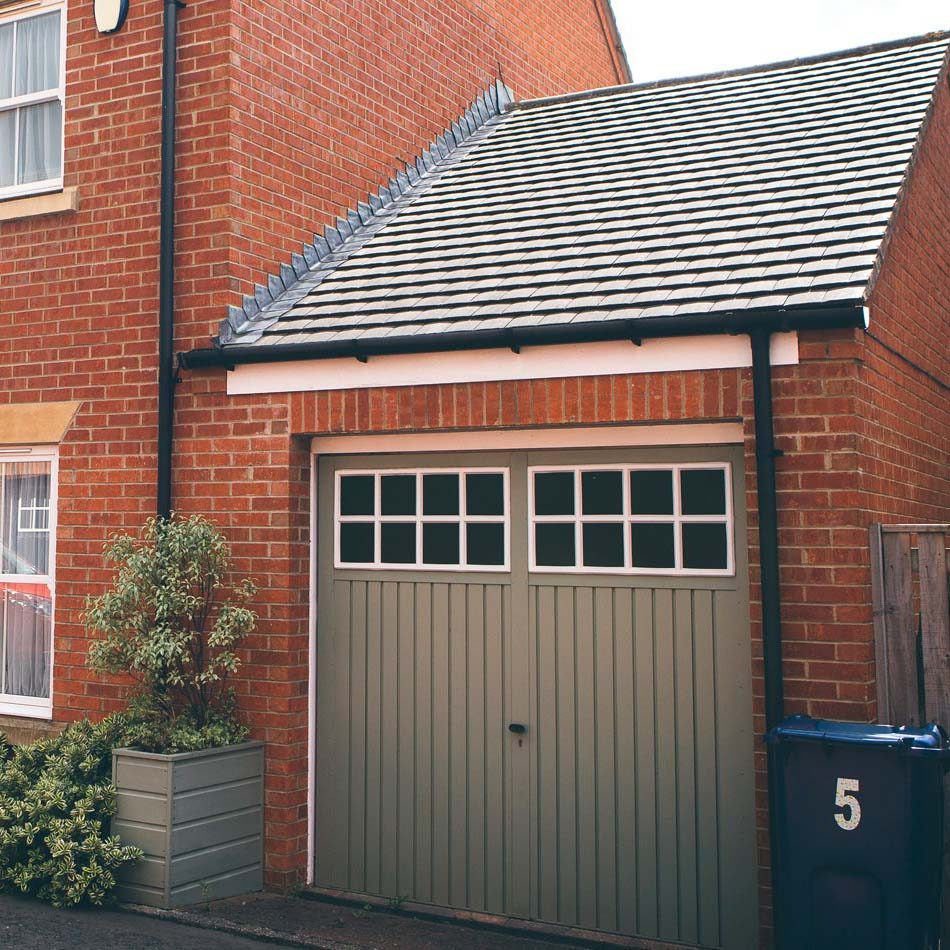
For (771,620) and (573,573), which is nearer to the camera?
(771,620)

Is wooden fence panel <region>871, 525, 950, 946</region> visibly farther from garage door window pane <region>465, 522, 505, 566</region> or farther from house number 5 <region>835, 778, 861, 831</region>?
garage door window pane <region>465, 522, 505, 566</region>

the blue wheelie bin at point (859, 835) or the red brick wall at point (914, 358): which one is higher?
the red brick wall at point (914, 358)

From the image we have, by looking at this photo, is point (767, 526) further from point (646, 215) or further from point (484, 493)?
point (646, 215)

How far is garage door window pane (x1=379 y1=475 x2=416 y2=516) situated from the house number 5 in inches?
114

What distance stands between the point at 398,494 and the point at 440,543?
40 centimetres

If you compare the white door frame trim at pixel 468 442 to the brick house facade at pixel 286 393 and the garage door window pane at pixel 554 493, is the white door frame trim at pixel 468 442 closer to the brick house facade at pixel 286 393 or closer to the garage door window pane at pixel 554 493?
the brick house facade at pixel 286 393

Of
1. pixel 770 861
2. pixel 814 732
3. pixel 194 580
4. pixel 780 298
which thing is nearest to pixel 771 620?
pixel 814 732

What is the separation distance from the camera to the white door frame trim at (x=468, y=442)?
19.5 feet

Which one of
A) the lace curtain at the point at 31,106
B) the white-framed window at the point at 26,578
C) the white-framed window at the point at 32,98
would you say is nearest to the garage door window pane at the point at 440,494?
the white-framed window at the point at 26,578

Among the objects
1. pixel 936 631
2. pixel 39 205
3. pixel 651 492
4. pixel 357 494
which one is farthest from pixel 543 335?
pixel 39 205

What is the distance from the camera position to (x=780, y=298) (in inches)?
219

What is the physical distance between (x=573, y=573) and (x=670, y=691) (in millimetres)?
799

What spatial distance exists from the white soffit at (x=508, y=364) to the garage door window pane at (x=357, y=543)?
85 centimetres

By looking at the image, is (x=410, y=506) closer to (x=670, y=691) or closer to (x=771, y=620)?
(x=670, y=691)
